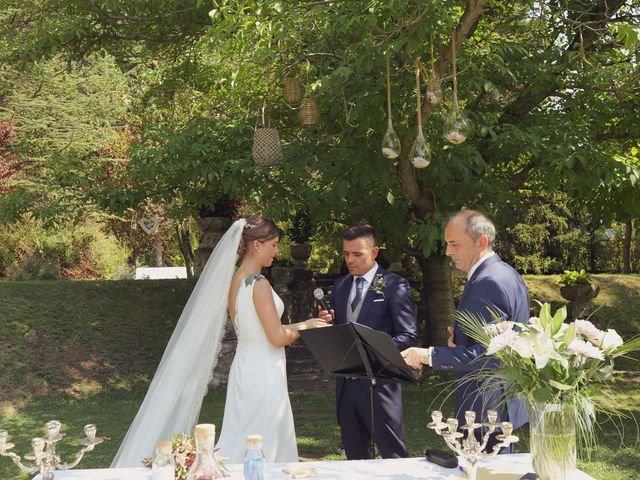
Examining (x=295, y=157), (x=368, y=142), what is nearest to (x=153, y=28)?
(x=295, y=157)

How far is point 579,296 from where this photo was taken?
14.3 m

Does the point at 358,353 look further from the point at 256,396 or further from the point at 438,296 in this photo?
the point at 438,296

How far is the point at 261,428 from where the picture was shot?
5.05 m

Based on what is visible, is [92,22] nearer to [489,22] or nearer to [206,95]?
[206,95]

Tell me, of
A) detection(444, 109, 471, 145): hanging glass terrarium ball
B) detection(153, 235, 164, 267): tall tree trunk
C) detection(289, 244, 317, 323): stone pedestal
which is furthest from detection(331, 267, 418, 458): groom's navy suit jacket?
detection(153, 235, 164, 267): tall tree trunk

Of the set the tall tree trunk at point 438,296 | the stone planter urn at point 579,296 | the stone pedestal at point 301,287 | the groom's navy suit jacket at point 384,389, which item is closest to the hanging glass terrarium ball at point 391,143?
the groom's navy suit jacket at point 384,389

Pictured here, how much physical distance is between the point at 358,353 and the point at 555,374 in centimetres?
144

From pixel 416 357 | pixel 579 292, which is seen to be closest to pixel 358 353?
pixel 416 357

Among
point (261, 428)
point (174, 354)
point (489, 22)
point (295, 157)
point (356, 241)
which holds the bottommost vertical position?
point (261, 428)

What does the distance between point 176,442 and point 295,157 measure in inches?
241

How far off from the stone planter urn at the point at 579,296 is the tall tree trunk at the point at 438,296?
13.4 ft

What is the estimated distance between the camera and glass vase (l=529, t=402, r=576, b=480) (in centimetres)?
304

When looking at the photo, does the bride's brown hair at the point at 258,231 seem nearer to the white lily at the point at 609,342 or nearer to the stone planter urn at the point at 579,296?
the white lily at the point at 609,342

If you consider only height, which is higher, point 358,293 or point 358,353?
point 358,293
